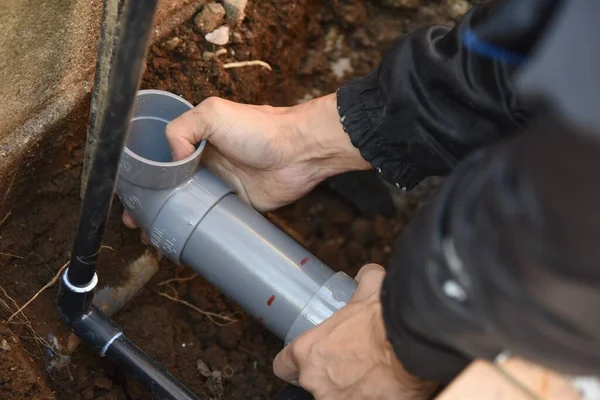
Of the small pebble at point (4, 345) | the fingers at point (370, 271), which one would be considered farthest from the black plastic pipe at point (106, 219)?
the fingers at point (370, 271)

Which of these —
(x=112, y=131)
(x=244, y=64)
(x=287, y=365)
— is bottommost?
(x=287, y=365)

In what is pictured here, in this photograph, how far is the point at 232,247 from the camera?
3.86 ft

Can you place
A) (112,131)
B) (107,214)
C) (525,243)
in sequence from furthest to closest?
(107,214) → (112,131) → (525,243)

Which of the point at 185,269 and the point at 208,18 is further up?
the point at 208,18

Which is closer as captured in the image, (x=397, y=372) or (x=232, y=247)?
(x=397, y=372)

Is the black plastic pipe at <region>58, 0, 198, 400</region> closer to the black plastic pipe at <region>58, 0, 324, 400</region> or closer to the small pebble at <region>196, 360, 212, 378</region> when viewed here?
the black plastic pipe at <region>58, 0, 324, 400</region>

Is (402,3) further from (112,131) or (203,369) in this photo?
(112,131)

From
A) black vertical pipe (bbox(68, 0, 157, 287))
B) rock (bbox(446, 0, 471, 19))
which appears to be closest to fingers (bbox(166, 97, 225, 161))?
black vertical pipe (bbox(68, 0, 157, 287))

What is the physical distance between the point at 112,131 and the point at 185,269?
0.73 metres

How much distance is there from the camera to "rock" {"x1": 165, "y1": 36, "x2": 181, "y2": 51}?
1.43 meters

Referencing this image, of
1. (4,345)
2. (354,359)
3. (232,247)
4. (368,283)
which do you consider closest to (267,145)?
(232,247)

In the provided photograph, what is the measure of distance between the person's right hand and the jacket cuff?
0.05 metres

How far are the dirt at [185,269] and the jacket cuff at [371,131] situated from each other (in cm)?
41

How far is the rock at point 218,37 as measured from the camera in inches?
58.0
